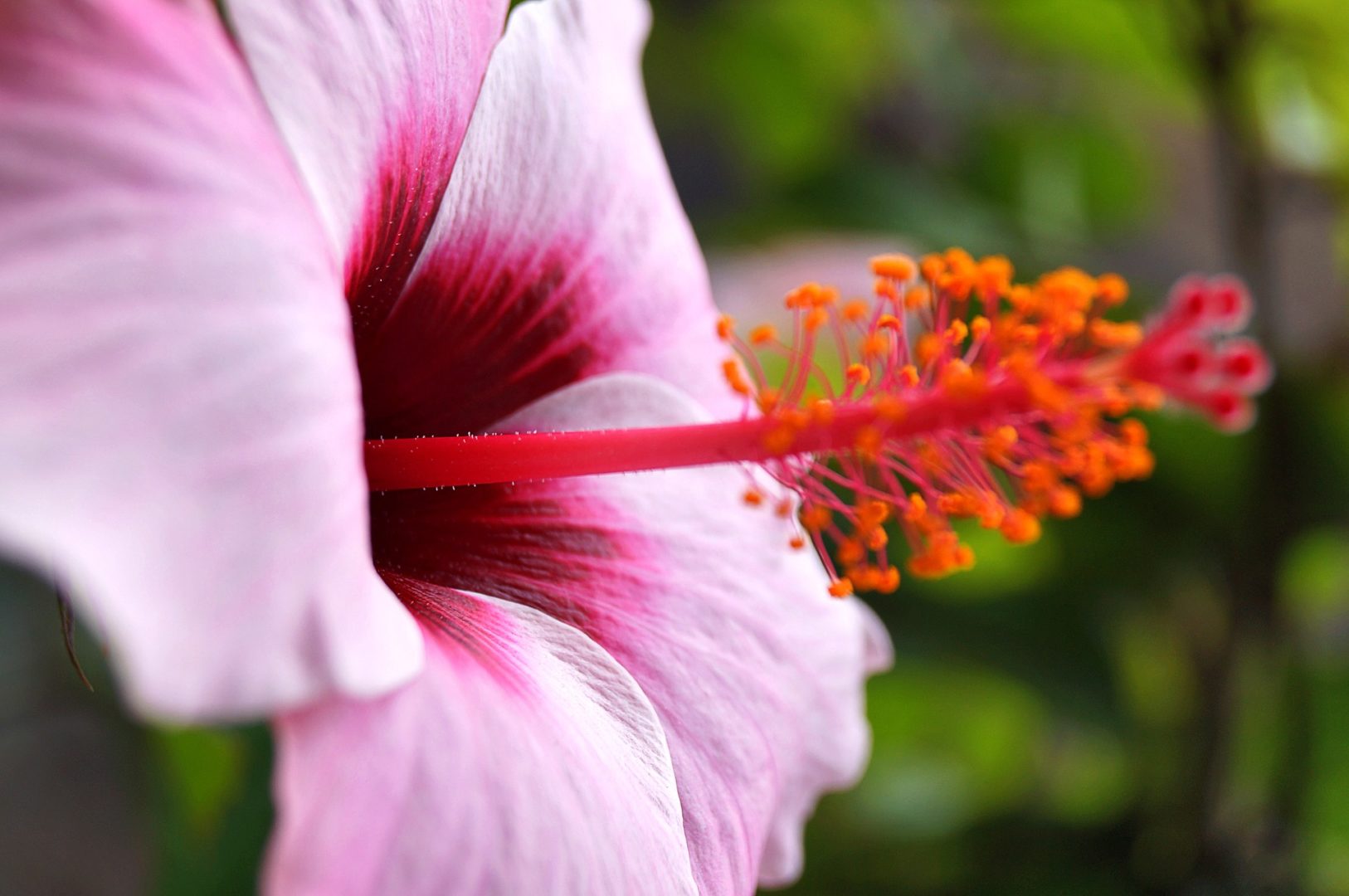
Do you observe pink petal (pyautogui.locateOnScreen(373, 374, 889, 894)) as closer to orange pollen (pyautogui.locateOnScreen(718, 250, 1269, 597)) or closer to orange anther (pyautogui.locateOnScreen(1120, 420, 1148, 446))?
orange pollen (pyautogui.locateOnScreen(718, 250, 1269, 597))

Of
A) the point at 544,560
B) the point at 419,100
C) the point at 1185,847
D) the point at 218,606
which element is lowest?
the point at 1185,847

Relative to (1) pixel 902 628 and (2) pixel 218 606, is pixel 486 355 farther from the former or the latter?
(1) pixel 902 628

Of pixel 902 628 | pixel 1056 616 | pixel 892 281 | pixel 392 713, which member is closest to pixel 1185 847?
pixel 1056 616

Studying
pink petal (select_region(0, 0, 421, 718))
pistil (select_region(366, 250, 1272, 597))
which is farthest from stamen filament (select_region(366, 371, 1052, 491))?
pink petal (select_region(0, 0, 421, 718))

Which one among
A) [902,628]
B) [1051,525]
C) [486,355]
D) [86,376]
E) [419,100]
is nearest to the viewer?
[86,376]

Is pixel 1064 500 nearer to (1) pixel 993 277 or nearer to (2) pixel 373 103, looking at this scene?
(1) pixel 993 277

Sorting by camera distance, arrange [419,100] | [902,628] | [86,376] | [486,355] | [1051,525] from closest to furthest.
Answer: [86,376] < [419,100] < [486,355] < [902,628] < [1051,525]

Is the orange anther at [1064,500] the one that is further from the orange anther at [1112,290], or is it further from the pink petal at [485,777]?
the pink petal at [485,777]

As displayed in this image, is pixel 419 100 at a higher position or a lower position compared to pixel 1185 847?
higher
